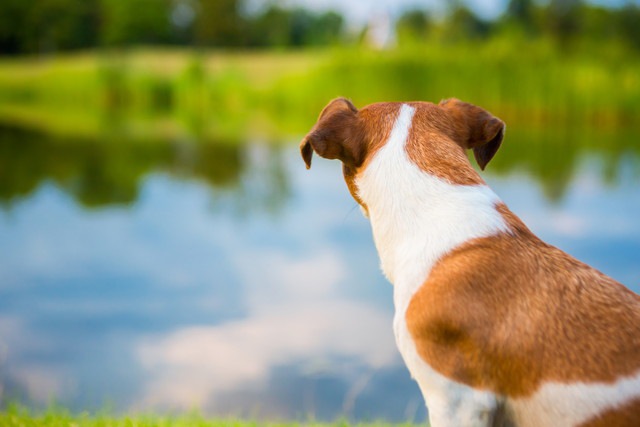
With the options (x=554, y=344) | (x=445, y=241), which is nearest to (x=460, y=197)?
(x=445, y=241)

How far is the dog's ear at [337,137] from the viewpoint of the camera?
268cm

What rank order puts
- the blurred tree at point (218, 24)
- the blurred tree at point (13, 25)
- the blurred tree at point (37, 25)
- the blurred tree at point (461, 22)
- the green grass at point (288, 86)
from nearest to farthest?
the green grass at point (288, 86)
the blurred tree at point (461, 22)
the blurred tree at point (13, 25)
the blurred tree at point (37, 25)
the blurred tree at point (218, 24)

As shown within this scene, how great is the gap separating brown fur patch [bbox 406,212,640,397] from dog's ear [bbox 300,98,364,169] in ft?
1.97

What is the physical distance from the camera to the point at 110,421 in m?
4.27

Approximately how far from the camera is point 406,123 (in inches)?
108

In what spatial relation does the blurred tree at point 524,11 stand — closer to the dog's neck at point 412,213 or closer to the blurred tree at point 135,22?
the blurred tree at point 135,22

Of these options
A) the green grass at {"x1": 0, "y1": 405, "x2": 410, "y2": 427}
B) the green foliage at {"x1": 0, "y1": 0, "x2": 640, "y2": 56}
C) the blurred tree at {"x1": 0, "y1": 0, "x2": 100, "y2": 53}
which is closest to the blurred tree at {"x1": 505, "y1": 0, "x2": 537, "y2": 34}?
the green foliage at {"x1": 0, "y1": 0, "x2": 640, "y2": 56}

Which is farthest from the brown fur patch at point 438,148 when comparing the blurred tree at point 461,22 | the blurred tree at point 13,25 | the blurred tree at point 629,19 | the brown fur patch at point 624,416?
the blurred tree at point 13,25

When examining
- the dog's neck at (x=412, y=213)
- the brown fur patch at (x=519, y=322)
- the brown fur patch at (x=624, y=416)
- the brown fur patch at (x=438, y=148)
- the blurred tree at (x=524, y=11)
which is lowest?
the blurred tree at (x=524, y=11)

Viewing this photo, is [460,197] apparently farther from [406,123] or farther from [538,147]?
[538,147]

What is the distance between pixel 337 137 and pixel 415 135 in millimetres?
309

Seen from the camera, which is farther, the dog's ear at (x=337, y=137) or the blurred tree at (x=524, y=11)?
the blurred tree at (x=524, y=11)

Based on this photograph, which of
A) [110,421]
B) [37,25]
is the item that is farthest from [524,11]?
[110,421]

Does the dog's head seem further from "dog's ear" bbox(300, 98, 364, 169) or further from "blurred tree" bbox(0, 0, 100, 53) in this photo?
"blurred tree" bbox(0, 0, 100, 53)
